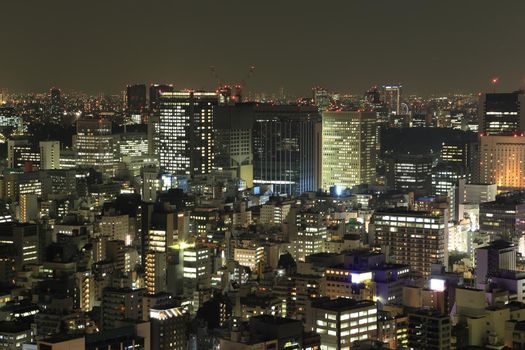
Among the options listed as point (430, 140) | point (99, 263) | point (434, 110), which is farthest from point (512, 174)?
point (99, 263)

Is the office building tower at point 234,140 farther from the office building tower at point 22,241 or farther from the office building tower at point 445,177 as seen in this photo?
the office building tower at point 22,241

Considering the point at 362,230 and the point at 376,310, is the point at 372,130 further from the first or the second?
the point at 376,310

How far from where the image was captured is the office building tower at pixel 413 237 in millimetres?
17547

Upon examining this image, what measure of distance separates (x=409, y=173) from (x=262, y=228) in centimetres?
910

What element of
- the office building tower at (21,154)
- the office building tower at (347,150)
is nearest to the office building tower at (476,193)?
the office building tower at (347,150)

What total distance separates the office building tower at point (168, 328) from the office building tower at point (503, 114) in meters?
17.5

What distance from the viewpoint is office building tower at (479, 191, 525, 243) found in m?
20.6

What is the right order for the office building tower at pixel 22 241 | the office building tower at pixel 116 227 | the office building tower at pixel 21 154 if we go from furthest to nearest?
the office building tower at pixel 21 154 < the office building tower at pixel 116 227 < the office building tower at pixel 22 241

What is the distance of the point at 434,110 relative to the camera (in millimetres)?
38094

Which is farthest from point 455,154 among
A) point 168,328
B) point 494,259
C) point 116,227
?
point 168,328

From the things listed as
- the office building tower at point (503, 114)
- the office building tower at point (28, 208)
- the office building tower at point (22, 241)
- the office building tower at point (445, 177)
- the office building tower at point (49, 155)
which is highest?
the office building tower at point (503, 114)

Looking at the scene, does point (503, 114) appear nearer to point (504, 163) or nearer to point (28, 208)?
point (504, 163)

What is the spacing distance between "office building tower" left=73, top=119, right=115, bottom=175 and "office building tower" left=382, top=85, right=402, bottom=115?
430 inches

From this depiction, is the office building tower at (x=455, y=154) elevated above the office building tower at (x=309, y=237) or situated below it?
above
